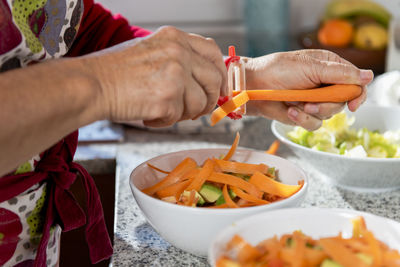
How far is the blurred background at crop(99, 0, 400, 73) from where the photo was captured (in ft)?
6.97

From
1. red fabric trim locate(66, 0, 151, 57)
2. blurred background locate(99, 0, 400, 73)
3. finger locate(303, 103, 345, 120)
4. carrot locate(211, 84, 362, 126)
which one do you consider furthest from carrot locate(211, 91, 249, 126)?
blurred background locate(99, 0, 400, 73)

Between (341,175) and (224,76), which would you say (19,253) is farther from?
(341,175)

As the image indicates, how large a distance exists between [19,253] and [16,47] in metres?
0.35

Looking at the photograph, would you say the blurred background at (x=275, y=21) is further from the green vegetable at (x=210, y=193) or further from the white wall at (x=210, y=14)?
the green vegetable at (x=210, y=193)

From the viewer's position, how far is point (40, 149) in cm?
64

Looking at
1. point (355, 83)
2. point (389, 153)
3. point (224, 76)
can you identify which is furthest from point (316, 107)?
point (224, 76)

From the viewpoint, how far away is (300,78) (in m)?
1.05

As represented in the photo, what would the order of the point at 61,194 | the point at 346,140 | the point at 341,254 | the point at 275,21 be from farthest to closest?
the point at 275,21
the point at 346,140
the point at 61,194
the point at 341,254

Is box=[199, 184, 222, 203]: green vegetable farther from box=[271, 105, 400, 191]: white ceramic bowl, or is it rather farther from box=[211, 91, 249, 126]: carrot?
box=[271, 105, 400, 191]: white ceramic bowl

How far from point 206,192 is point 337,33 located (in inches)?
59.4

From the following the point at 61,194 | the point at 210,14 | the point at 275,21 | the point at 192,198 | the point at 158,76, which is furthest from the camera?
the point at 210,14

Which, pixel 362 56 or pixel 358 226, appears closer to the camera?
pixel 358 226

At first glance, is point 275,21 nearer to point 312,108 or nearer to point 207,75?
point 312,108

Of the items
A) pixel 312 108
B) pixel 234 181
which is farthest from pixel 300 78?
pixel 234 181
